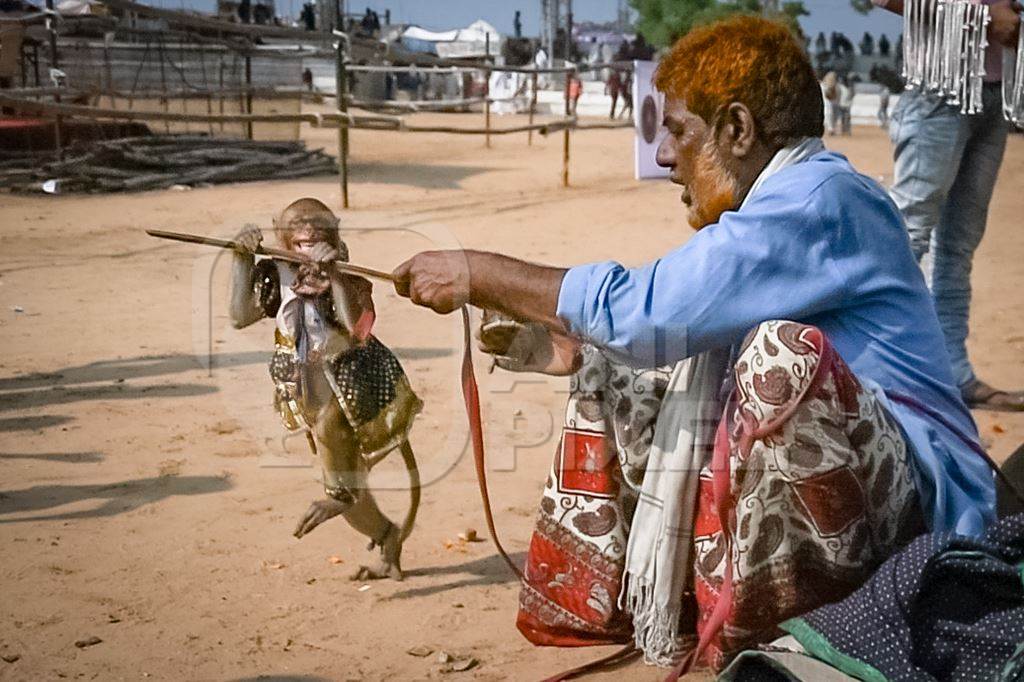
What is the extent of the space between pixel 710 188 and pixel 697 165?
0.06 metres

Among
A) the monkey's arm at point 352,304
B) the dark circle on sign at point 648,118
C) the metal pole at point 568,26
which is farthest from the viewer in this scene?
the metal pole at point 568,26

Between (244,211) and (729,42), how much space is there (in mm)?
8086

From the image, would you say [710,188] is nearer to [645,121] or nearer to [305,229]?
[305,229]

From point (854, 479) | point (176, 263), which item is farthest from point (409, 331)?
point (854, 479)

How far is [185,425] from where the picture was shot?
4.33m

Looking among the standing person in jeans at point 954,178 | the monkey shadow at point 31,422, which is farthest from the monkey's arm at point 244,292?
the standing person in jeans at point 954,178

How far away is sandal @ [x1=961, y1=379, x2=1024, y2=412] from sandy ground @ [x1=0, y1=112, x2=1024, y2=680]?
108 mm

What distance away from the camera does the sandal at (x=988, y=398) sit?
458cm

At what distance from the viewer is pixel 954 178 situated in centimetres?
444

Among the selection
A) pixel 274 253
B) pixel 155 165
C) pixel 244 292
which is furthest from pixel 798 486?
pixel 155 165

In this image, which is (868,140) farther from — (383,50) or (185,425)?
(185,425)

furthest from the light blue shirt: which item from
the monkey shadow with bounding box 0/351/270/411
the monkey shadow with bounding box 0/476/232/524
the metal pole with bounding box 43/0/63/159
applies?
the metal pole with bounding box 43/0/63/159

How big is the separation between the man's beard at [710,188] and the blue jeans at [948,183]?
2.22 meters

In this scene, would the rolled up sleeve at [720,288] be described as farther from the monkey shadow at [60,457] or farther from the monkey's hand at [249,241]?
the monkey shadow at [60,457]
